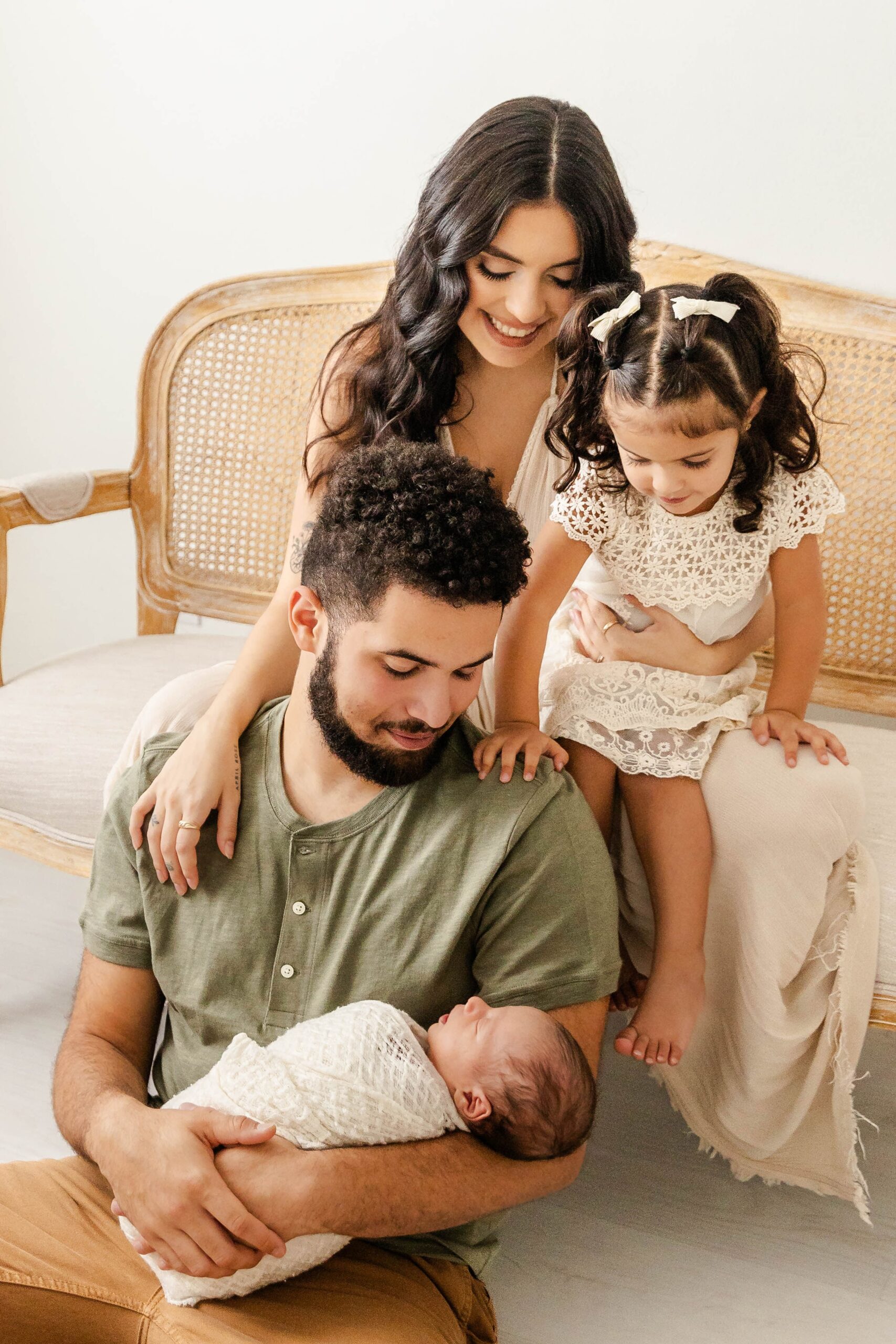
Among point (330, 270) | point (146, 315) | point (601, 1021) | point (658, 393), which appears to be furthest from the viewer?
point (146, 315)

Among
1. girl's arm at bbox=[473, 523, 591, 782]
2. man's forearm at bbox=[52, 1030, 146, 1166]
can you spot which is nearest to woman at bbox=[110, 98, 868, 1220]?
girl's arm at bbox=[473, 523, 591, 782]

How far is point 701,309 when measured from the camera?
1607 millimetres

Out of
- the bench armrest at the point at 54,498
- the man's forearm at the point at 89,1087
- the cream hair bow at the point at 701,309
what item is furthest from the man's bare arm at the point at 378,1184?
the bench armrest at the point at 54,498

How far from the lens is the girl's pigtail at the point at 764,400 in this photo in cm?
167

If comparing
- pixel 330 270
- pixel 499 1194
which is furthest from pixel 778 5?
pixel 499 1194

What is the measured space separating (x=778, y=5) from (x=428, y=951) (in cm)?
184

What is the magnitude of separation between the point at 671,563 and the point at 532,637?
0.25 metres

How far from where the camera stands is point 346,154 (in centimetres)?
261

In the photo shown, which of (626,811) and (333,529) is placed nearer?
(333,529)

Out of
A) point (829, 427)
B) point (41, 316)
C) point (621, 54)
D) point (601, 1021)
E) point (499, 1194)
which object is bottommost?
point (499, 1194)

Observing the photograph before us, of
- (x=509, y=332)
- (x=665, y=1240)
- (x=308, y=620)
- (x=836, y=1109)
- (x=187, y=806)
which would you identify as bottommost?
(x=665, y=1240)

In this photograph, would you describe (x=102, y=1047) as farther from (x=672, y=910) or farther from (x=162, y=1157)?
(x=672, y=910)

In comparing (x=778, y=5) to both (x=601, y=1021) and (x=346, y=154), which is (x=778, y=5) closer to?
(x=346, y=154)

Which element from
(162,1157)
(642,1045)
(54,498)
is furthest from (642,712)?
(54,498)
